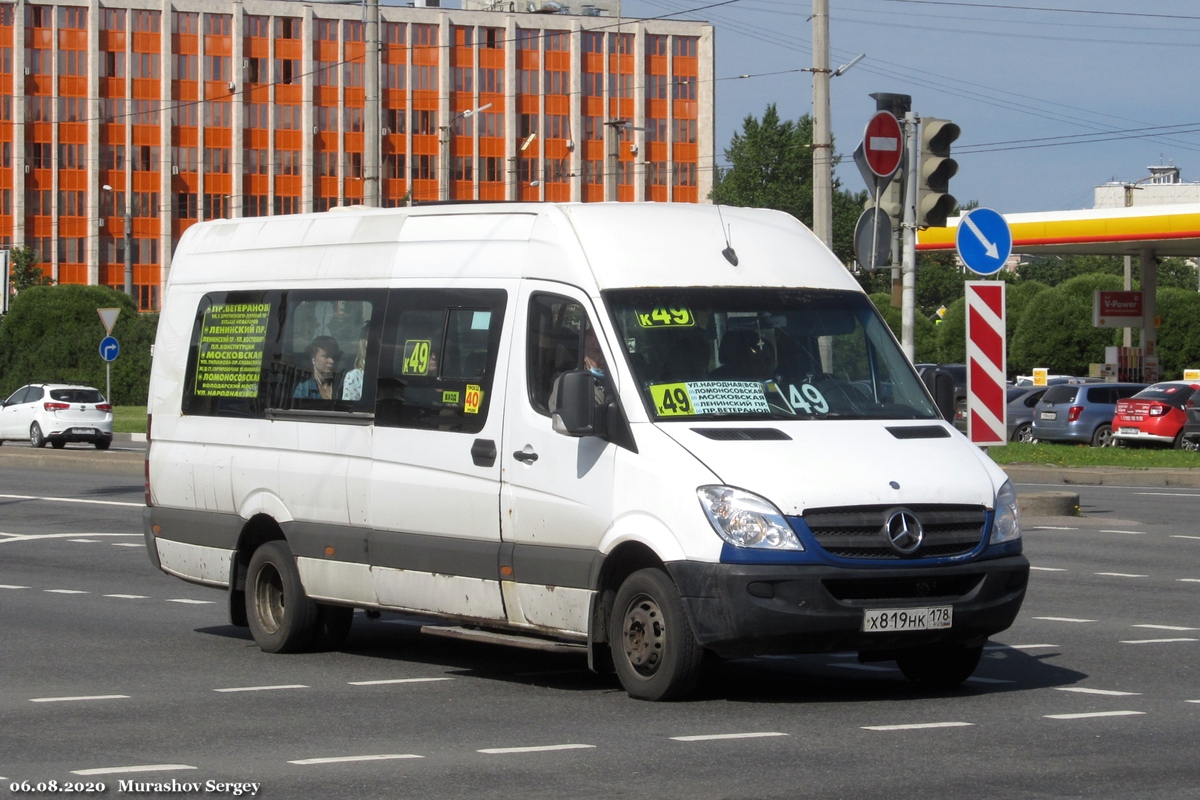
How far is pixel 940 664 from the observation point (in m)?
9.28

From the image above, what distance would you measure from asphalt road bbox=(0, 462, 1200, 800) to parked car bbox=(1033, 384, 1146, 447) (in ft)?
89.5

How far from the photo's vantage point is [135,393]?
71.1m

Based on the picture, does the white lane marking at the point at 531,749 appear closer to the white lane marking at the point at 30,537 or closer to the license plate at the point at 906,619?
the license plate at the point at 906,619

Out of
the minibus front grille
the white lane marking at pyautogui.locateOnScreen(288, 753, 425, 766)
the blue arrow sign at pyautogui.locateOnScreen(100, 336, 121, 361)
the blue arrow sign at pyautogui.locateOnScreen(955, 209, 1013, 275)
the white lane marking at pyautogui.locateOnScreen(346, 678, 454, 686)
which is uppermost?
the blue arrow sign at pyautogui.locateOnScreen(955, 209, 1013, 275)

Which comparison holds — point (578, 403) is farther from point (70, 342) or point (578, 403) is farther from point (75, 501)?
point (70, 342)

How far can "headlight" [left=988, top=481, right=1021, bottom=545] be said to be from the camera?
8828 millimetres

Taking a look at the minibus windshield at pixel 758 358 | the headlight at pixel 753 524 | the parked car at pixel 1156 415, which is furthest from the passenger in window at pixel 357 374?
the parked car at pixel 1156 415

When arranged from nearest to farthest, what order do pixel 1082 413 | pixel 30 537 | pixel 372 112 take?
1. pixel 30 537
2. pixel 372 112
3. pixel 1082 413

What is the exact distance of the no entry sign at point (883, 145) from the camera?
1603 centimetres

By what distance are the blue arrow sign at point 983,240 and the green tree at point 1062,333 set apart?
178 feet

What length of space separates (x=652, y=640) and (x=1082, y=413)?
32919 millimetres

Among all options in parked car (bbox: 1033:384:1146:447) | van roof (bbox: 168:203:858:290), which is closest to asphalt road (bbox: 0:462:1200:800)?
van roof (bbox: 168:203:858:290)

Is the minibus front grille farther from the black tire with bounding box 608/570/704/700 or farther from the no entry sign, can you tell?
the no entry sign

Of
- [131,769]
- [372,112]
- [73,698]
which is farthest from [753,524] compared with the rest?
[372,112]
